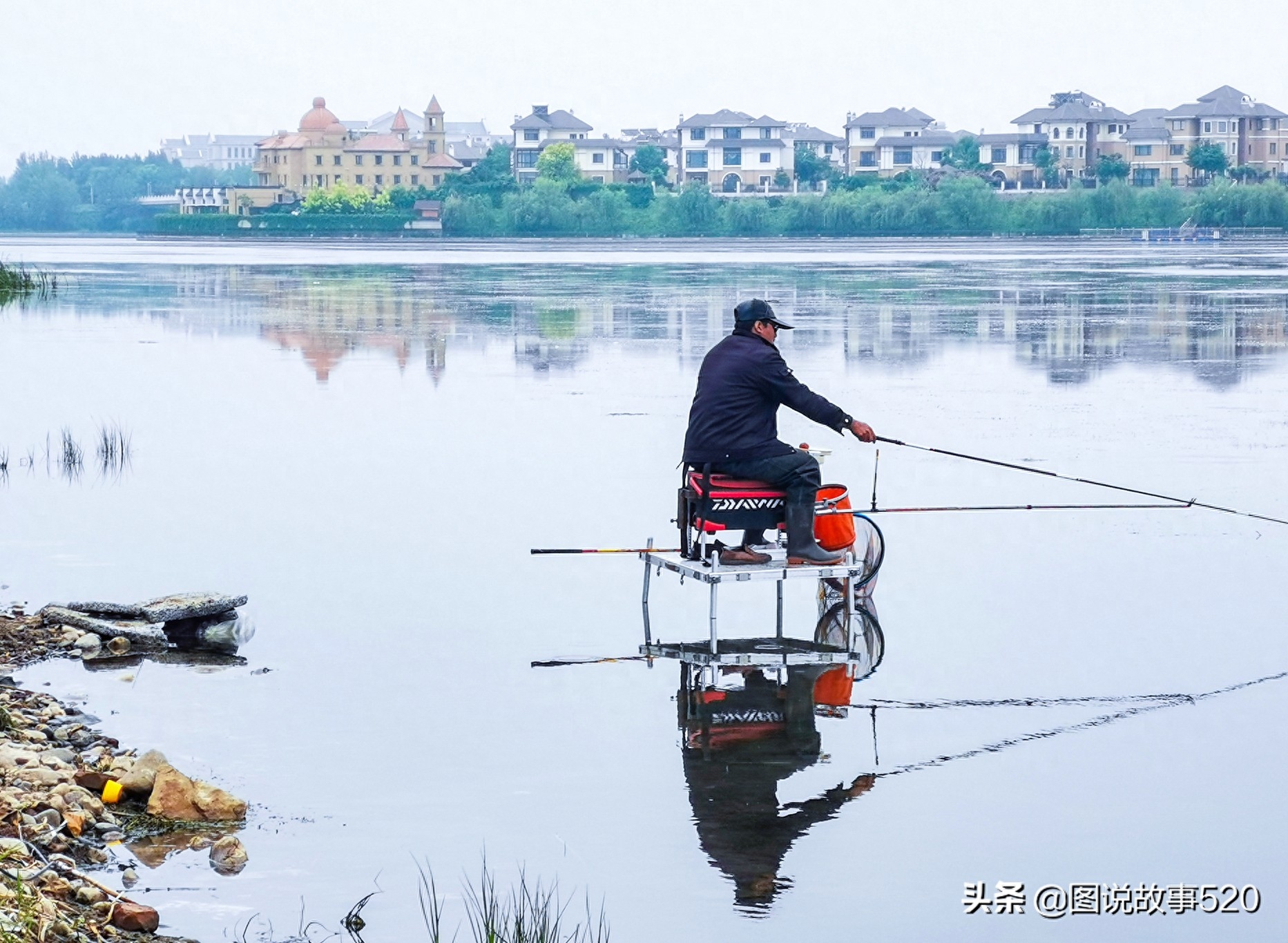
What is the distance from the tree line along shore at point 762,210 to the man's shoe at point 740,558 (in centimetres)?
11499

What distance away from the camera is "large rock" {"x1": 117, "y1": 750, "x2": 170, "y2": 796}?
7.28 meters

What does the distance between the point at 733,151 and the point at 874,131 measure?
45.0 feet

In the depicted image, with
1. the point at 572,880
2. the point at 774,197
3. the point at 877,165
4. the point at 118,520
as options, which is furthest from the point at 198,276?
the point at 877,165

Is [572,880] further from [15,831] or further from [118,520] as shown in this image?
[118,520]

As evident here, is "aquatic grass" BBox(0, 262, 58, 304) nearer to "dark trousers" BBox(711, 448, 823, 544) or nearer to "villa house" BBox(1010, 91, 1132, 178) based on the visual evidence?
"dark trousers" BBox(711, 448, 823, 544)

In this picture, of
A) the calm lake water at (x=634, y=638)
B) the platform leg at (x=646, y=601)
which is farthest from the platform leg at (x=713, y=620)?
the platform leg at (x=646, y=601)

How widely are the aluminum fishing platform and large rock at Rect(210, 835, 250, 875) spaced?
2.83m

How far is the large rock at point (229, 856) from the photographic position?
6.66 meters

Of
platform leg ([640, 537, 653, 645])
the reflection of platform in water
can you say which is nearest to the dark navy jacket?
platform leg ([640, 537, 653, 645])

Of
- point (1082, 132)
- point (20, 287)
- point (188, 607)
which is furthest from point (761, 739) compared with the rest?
point (1082, 132)

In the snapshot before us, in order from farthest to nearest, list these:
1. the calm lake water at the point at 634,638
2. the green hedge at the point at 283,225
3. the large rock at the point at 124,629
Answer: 1. the green hedge at the point at 283,225
2. the large rock at the point at 124,629
3. the calm lake water at the point at 634,638

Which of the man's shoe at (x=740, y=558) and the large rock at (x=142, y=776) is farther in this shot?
the man's shoe at (x=740, y=558)

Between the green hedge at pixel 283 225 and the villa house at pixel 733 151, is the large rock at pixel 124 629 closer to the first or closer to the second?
the green hedge at pixel 283 225

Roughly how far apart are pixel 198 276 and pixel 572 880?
57.3 metres
